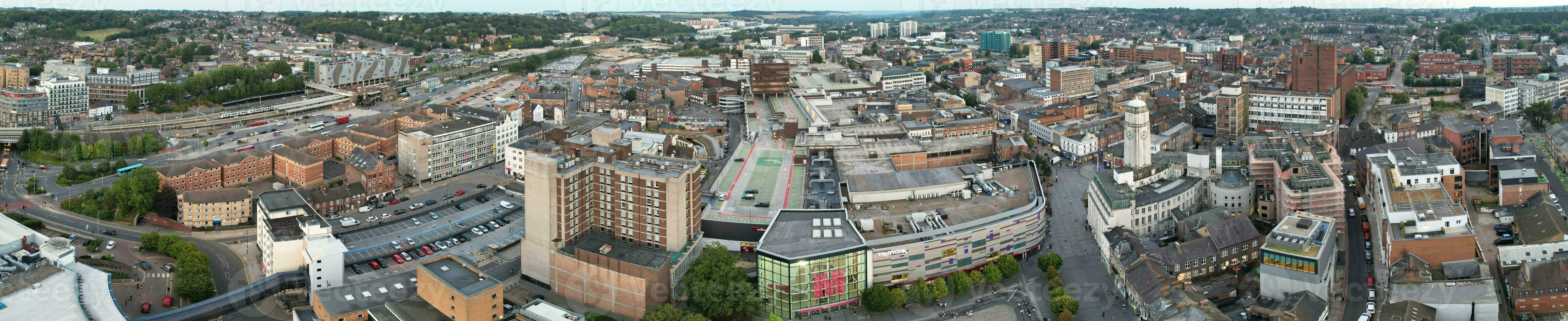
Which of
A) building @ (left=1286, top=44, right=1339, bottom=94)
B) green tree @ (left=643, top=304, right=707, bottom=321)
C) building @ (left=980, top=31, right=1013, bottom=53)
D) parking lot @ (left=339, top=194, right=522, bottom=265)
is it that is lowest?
green tree @ (left=643, top=304, right=707, bottom=321)

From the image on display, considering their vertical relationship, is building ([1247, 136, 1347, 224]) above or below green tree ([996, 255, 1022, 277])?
above

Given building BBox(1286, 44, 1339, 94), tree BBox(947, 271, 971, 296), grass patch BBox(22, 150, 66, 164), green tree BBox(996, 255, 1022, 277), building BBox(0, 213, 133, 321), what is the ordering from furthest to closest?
building BBox(1286, 44, 1339, 94), grass patch BBox(22, 150, 66, 164), green tree BBox(996, 255, 1022, 277), tree BBox(947, 271, 971, 296), building BBox(0, 213, 133, 321)

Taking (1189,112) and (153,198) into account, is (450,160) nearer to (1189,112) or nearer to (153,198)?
(153,198)

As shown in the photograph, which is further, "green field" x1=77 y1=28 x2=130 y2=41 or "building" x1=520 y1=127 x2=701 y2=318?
"green field" x1=77 y1=28 x2=130 y2=41

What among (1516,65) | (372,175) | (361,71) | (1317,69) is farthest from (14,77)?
(1516,65)

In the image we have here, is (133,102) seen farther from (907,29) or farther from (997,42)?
(907,29)

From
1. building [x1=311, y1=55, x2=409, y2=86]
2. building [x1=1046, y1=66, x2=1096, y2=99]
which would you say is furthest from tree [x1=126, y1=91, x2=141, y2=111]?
building [x1=1046, y1=66, x2=1096, y2=99]

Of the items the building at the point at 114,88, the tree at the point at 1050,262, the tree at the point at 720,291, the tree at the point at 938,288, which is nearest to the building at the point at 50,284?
the tree at the point at 720,291

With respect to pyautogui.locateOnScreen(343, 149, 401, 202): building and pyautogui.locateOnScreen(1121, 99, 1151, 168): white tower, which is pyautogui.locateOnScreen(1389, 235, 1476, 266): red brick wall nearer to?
pyautogui.locateOnScreen(1121, 99, 1151, 168): white tower
